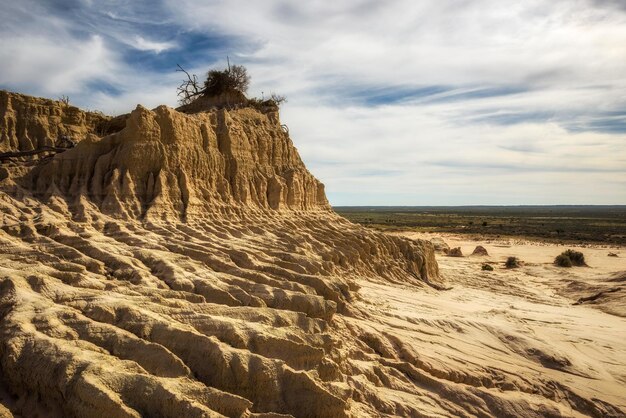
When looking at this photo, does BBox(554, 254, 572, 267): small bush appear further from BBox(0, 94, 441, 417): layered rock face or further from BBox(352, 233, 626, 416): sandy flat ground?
BBox(0, 94, 441, 417): layered rock face

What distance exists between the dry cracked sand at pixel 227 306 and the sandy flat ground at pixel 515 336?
71 mm

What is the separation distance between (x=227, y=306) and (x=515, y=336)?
8.71 m

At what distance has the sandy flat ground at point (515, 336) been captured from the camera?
1027 centimetres

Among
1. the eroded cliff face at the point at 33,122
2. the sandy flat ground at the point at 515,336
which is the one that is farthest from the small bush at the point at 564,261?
the eroded cliff face at the point at 33,122

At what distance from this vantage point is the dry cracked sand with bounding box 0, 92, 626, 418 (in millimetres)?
6188

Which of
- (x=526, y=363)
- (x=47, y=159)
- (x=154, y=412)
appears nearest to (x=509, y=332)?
(x=526, y=363)

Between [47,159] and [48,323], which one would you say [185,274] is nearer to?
[48,323]

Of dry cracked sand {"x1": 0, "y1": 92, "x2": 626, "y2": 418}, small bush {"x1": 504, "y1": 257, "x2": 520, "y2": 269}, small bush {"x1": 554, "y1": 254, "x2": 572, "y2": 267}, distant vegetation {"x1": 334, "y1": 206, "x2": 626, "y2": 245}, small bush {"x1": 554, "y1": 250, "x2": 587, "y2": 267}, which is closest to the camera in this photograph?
dry cracked sand {"x1": 0, "y1": 92, "x2": 626, "y2": 418}

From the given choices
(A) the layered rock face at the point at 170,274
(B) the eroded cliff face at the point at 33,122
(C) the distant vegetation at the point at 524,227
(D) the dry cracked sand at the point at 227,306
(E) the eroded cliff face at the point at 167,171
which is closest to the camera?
(A) the layered rock face at the point at 170,274

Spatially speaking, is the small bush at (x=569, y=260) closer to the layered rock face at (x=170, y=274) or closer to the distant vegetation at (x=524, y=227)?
the layered rock face at (x=170, y=274)

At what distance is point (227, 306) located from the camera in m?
8.16

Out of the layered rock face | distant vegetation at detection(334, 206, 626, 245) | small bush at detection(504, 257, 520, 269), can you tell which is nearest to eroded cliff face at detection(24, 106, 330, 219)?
the layered rock face

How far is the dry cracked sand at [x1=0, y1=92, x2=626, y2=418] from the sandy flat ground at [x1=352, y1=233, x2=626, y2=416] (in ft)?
0.23

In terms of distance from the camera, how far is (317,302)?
30.5ft
